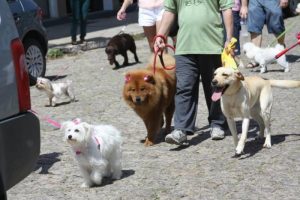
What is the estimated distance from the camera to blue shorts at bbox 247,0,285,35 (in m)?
11.1

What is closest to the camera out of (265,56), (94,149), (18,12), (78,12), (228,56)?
(94,149)

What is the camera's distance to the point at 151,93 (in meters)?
6.54

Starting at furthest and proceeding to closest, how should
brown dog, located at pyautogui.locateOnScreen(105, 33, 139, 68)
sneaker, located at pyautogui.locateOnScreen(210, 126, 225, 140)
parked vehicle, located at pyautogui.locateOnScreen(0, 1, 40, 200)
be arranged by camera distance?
brown dog, located at pyautogui.locateOnScreen(105, 33, 139, 68) < sneaker, located at pyautogui.locateOnScreen(210, 126, 225, 140) < parked vehicle, located at pyautogui.locateOnScreen(0, 1, 40, 200)

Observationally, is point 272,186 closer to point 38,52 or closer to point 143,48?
point 38,52

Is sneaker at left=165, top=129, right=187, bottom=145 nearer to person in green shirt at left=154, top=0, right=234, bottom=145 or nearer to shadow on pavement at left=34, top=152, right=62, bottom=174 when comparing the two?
person in green shirt at left=154, top=0, right=234, bottom=145

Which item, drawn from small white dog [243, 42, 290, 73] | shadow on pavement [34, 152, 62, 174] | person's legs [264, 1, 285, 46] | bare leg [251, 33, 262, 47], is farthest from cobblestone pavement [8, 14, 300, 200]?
bare leg [251, 33, 262, 47]

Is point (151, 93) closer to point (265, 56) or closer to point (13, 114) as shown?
point (13, 114)

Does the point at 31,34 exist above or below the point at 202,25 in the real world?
below

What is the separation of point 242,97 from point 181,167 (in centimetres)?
86

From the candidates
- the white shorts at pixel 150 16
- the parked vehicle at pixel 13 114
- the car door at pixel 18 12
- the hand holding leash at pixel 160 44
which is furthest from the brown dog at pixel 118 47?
the parked vehicle at pixel 13 114

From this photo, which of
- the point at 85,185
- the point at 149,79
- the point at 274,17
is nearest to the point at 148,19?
the point at 149,79

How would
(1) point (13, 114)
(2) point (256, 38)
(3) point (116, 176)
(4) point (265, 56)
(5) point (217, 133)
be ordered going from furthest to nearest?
(2) point (256, 38)
(4) point (265, 56)
(5) point (217, 133)
(3) point (116, 176)
(1) point (13, 114)

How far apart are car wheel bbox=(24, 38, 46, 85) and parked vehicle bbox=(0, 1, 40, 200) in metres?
6.91

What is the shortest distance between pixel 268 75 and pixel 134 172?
5.16 m
